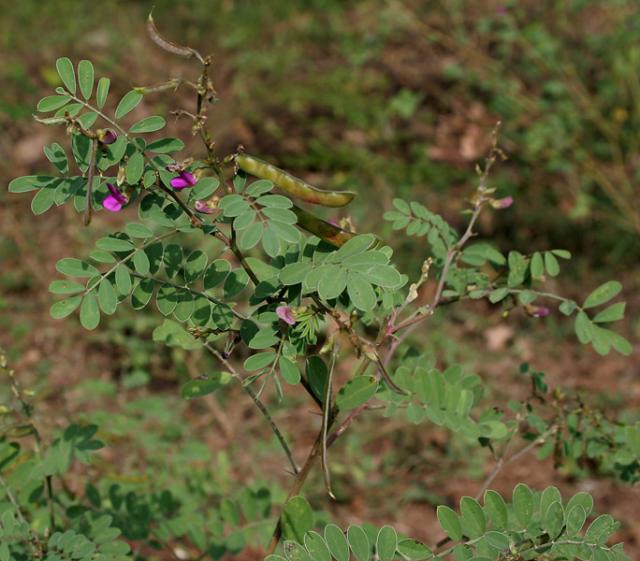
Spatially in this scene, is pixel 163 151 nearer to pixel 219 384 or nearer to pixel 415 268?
pixel 219 384

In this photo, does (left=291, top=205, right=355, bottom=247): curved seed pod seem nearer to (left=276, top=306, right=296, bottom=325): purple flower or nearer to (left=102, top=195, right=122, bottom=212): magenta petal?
(left=276, top=306, right=296, bottom=325): purple flower

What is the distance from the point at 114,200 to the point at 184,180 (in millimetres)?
111

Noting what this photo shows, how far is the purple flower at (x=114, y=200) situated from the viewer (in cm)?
133

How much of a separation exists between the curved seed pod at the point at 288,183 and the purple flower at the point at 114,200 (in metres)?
0.18

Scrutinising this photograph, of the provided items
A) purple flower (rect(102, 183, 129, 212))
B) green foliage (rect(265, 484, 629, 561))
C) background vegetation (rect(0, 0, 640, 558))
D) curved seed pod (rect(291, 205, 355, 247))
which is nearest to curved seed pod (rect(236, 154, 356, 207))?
curved seed pod (rect(291, 205, 355, 247))

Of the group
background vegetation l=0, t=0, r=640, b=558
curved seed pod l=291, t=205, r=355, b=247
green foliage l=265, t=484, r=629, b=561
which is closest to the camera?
green foliage l=265, t=484, r=629, b=561

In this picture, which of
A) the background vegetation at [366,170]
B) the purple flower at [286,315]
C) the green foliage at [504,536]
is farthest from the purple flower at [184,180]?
the background vegetation at [366,170]

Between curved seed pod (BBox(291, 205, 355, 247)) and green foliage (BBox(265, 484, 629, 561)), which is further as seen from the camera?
curved seed pod (BBox(291, 205, 355, 247))

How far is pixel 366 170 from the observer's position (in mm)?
4211

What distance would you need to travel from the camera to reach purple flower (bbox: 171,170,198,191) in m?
1.32

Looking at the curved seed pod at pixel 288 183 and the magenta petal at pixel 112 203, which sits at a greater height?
the curved seed pod at pixel 288 183

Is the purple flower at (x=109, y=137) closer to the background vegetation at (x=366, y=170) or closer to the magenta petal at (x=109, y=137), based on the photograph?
the magenta petal at (x=109, y=137)

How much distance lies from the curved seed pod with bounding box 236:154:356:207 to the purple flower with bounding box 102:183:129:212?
18 cm

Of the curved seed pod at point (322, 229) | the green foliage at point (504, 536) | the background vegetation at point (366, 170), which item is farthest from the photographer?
the background vegetation at point (366, 170)
